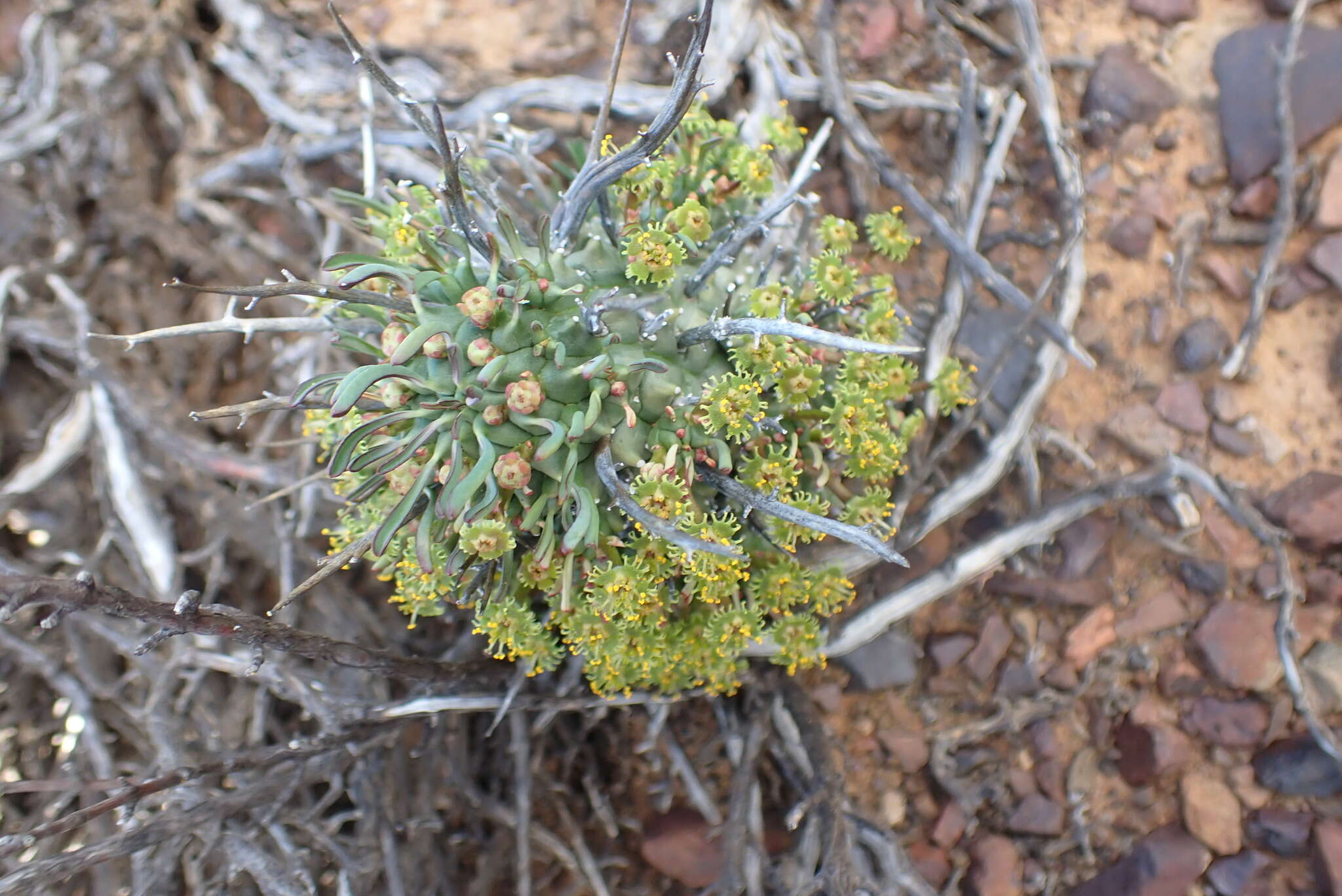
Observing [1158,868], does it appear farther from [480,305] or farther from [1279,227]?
[480,305]

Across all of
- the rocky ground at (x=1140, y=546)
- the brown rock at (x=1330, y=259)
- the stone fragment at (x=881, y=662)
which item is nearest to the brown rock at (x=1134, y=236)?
the rocky ground at (x=1140, y=546)

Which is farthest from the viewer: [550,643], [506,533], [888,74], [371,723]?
[888,74]

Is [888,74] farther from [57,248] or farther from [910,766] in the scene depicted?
[57,248]

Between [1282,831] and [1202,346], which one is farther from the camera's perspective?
[1202,346]

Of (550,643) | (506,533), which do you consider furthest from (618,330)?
(550,643)

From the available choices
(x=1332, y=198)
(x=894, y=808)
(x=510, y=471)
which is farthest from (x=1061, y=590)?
(x=510, y=471)

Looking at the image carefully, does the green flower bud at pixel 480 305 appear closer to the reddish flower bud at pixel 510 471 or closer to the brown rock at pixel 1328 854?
the reddish flower bud at pixel 510 471
